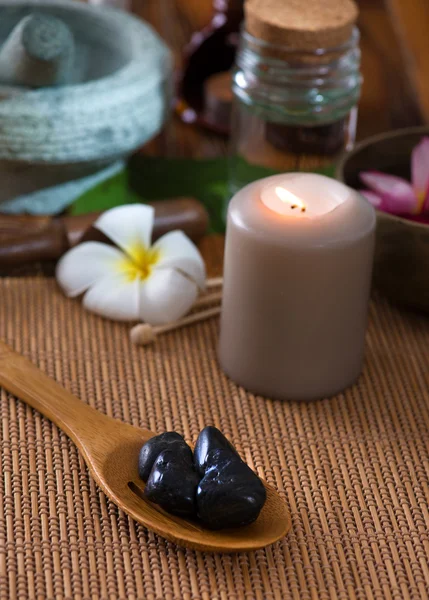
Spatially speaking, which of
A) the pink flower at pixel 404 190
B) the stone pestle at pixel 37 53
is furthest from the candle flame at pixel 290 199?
the stone pestle at pixel 37 53

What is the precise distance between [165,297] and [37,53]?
228 mm

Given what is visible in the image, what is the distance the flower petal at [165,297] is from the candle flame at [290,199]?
121mm

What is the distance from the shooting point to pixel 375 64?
0.97 metres

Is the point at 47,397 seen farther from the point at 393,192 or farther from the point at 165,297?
the point at 393,192

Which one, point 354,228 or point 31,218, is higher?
point 354,228

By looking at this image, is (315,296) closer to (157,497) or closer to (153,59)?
(157,497)

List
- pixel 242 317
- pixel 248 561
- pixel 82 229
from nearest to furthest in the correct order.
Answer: pixel 248 561 → pixel 242 317 → pixel 82 229

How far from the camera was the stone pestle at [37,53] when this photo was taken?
2.21ft

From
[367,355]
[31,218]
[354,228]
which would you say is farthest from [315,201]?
[31,218]

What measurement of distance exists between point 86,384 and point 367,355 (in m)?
0.19

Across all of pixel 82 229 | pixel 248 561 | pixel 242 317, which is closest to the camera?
pixel 248 561

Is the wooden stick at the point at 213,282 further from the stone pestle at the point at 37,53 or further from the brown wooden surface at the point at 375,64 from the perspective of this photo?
the stone pestle at the point at 37,53

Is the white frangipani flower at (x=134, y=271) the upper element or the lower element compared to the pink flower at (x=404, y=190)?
lower

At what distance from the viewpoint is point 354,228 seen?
496 millimetres
